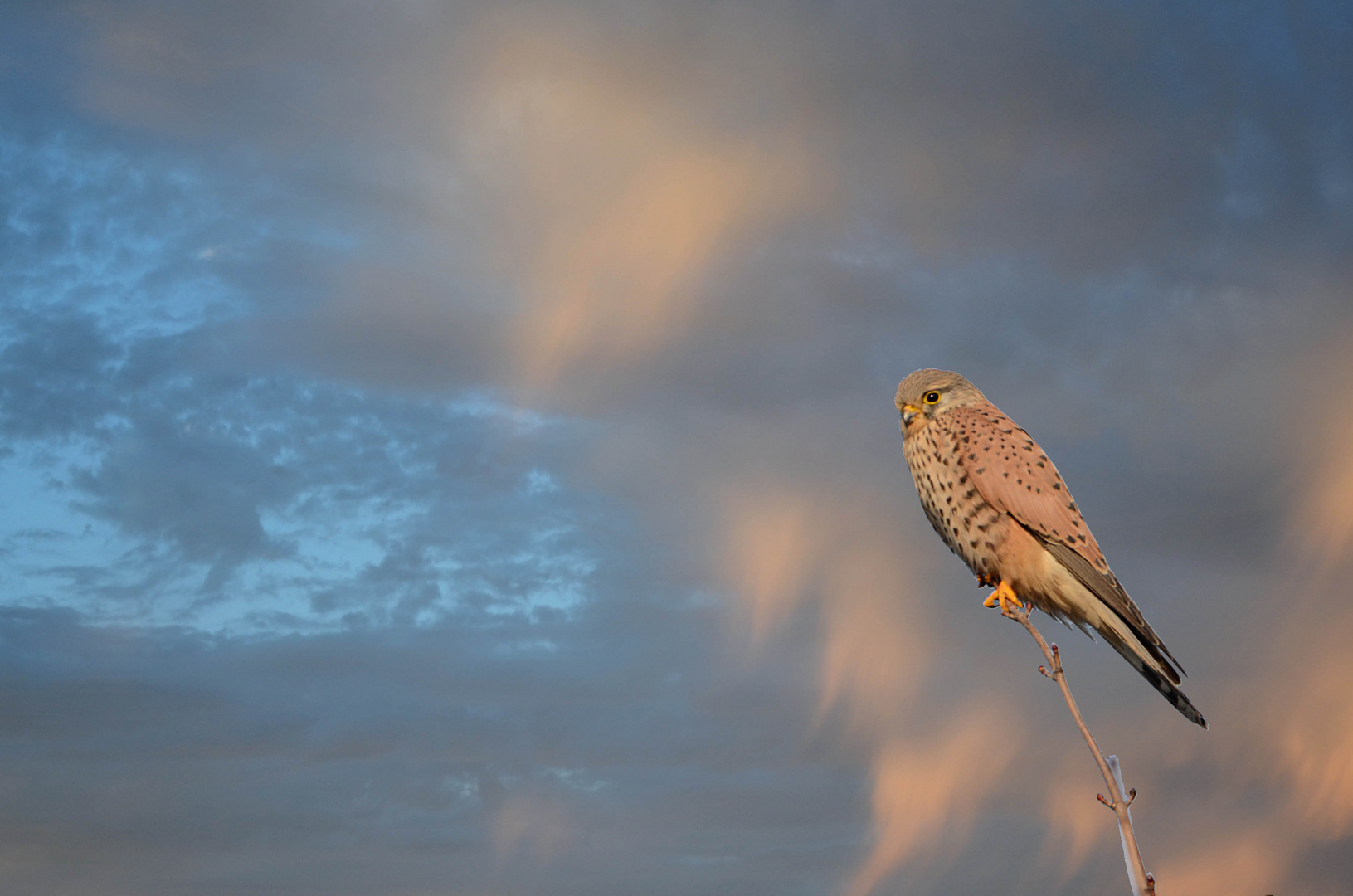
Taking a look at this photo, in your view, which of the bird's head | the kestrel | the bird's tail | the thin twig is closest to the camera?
the thin twig

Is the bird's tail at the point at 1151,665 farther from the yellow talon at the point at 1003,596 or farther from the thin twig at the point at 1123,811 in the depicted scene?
the thin twig at the point at 1123,811

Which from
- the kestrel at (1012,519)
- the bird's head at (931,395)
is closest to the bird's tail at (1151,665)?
the kestrel at (1012,519)

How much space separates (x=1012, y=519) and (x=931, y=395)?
5.02 ft

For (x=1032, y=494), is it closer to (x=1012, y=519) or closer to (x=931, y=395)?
(x=1012, y=519)

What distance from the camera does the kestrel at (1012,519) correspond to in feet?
32.7

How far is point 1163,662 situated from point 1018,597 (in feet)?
4.73

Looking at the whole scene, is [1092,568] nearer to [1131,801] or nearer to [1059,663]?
[1059,663]

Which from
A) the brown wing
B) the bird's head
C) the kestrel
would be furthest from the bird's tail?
the bird's head

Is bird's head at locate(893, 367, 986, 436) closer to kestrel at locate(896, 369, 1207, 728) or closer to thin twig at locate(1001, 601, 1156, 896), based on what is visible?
kestrel at locate(896, 369, 1207, 728)

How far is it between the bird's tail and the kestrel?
16 mm

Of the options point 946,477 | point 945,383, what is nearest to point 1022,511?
point 946,477

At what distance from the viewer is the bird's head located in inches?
429

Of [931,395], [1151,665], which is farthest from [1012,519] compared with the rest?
[1151,665]

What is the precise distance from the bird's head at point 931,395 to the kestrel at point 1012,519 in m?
0.01
